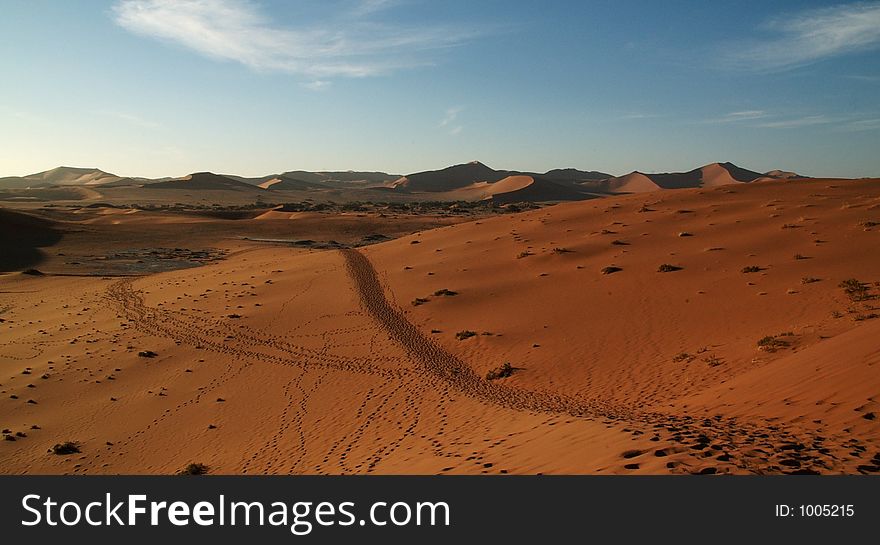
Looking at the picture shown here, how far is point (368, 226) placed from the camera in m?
55.3

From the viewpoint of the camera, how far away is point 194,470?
963 centimetres

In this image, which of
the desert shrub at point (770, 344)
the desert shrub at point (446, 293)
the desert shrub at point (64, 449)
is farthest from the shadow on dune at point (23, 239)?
the desert shrub at point (770, 344)

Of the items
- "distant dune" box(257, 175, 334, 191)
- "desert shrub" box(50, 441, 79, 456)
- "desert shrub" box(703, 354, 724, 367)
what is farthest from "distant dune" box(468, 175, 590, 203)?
"desert shrub" box(50, 441, 79, 456)

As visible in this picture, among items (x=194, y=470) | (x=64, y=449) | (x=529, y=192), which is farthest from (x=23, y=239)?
(x=529, y=192)

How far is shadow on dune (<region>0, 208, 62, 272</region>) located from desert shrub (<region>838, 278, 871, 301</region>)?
1730 inches

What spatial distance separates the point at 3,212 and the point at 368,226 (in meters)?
31.8

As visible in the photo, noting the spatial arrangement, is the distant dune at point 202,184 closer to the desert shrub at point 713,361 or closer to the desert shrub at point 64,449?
the desert shrub at point 64,449

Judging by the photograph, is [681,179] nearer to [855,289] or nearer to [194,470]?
[855,289]

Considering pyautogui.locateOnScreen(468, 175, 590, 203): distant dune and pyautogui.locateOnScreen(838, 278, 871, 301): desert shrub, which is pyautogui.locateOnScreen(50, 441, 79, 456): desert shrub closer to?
pyautogui.locateOnScreen(838, 278, 871, 301): desert shrub

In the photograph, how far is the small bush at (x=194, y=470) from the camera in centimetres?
954

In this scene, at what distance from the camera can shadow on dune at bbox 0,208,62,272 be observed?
38125 millimetres
